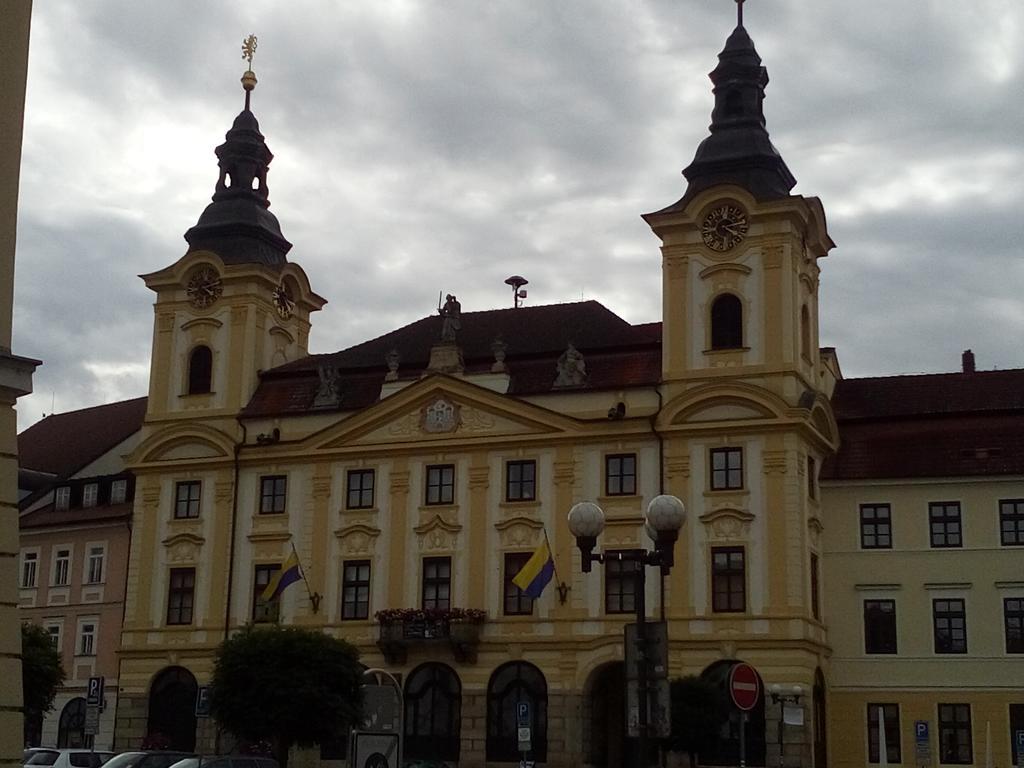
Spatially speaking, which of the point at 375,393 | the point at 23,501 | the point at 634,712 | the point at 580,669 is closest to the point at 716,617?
the point at 580,669

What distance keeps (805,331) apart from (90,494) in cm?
2827

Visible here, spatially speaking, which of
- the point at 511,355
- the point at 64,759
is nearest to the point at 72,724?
the point at 64,759

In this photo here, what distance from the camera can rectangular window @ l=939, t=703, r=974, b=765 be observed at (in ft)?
143

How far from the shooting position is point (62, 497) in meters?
59.6

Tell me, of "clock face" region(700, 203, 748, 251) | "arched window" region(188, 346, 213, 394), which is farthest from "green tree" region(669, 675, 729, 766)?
"arched window" region(188, 346, 213, 394)

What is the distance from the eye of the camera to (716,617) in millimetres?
44594

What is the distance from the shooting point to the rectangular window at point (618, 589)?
45.7m

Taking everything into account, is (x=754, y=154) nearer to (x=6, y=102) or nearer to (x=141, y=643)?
(x=141, y=643)

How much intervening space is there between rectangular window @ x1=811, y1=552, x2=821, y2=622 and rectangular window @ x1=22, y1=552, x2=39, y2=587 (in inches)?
1188

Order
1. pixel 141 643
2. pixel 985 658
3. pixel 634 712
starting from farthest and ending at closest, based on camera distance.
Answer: pixel 141 643 < pixel 985 658 < pixel 634 712

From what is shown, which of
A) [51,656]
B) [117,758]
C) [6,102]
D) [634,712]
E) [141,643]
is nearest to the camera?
[6,102]

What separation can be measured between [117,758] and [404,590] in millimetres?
15684

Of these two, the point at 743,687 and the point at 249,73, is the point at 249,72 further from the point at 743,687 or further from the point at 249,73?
the point at 743,687

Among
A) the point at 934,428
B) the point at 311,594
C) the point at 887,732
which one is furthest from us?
the point at 311,594
